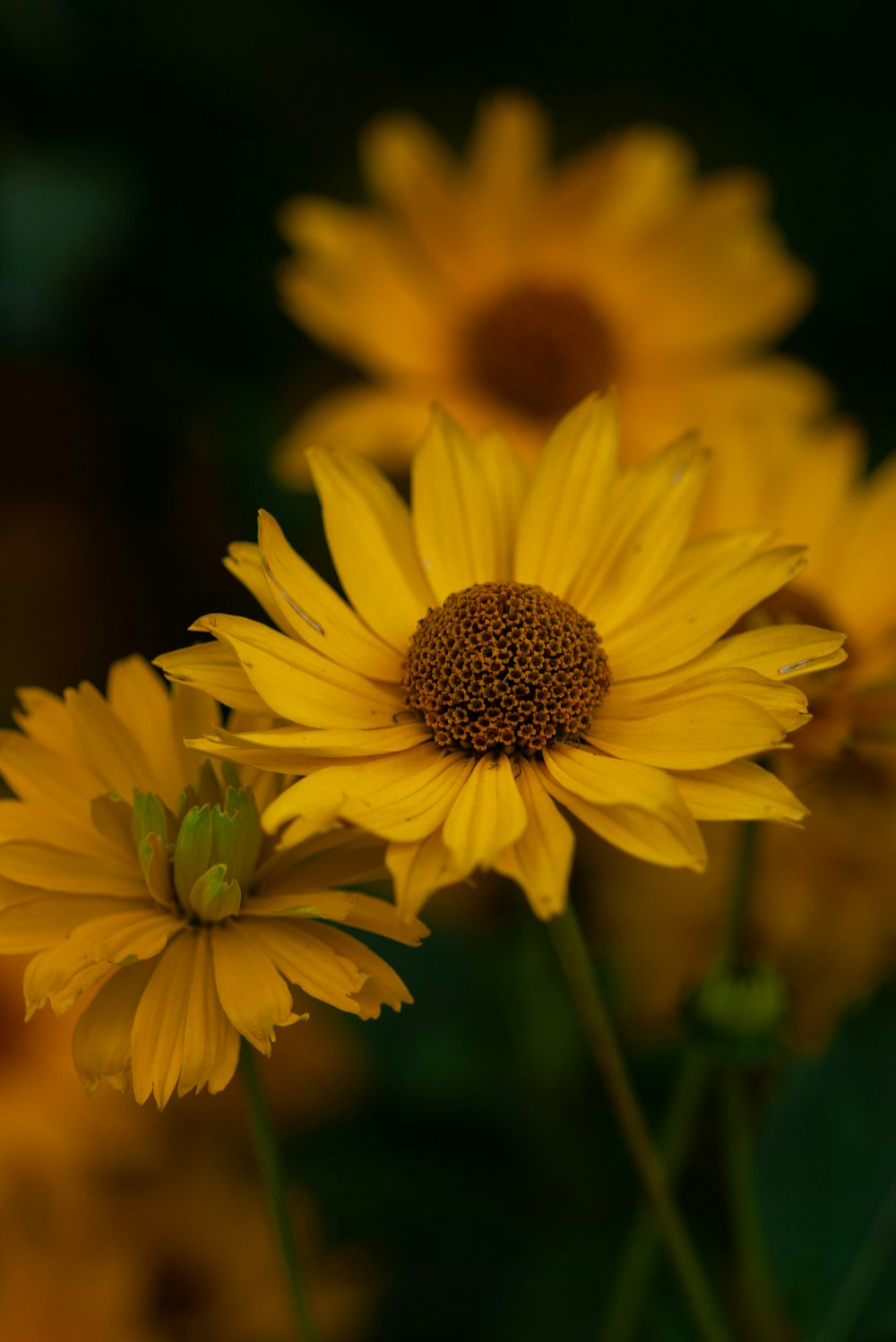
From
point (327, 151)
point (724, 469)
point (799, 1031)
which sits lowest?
point (799, 1031)

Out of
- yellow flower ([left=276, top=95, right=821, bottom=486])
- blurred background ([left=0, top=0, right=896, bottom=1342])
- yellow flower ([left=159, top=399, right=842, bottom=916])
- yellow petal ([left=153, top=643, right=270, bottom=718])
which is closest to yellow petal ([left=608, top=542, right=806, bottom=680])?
yellow flower ([left=159, top=399, right=842, bottom=916])

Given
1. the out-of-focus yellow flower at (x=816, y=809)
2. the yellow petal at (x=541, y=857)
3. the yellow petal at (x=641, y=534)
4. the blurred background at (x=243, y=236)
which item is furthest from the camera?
the blurred background at (x=243, y=236)

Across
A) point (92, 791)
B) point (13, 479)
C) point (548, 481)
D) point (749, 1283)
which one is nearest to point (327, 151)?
point (13, 479)

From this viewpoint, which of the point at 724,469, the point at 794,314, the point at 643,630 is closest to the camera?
the point at 643,630

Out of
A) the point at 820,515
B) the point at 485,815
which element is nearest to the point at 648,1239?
the point at 485,815

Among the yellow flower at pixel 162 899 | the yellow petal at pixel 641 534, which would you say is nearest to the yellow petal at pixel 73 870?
the yellow flower at pixel 162 899

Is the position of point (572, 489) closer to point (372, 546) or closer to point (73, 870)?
point (372, 546)

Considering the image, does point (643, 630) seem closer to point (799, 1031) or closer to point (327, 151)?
point (799, 1031)

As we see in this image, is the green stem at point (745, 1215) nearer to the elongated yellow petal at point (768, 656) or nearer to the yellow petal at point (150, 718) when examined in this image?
the elongated yellow petal at point (768, 656)
